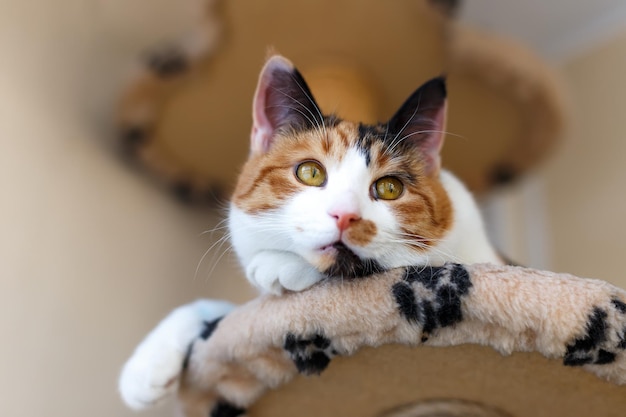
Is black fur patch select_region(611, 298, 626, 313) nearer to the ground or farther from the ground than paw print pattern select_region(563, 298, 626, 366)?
farther from the ground

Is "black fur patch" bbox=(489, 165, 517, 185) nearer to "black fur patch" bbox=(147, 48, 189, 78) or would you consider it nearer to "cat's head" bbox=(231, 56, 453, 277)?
"cat's head" bbox=(231, 56, 453, 277)

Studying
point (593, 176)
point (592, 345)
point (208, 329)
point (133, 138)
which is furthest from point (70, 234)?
point (593, 176)

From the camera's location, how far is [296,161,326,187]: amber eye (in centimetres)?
84

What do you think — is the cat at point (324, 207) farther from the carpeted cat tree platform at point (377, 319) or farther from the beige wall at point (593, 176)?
Answer: the beige wall at point (593, 176)

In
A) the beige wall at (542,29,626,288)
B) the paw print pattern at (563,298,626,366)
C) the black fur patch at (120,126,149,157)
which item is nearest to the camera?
the paw print pattern at (563,298,626,366)

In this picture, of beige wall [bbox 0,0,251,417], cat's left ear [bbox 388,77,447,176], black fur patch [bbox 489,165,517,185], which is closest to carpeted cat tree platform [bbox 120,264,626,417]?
cat's left ear [bbox 388,77,447,176]

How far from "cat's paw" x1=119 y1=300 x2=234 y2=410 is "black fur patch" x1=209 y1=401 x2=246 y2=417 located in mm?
70

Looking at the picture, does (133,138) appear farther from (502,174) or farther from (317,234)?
(502,174)

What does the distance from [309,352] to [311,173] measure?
0.26m

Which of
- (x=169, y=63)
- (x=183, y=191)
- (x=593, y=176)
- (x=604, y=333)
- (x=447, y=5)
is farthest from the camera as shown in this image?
(x=593, y=176)

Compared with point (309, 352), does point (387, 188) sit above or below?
above

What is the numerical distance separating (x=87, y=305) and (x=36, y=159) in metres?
0.37

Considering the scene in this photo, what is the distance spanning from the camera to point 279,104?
37.7 inches

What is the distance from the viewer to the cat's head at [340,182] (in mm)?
756
